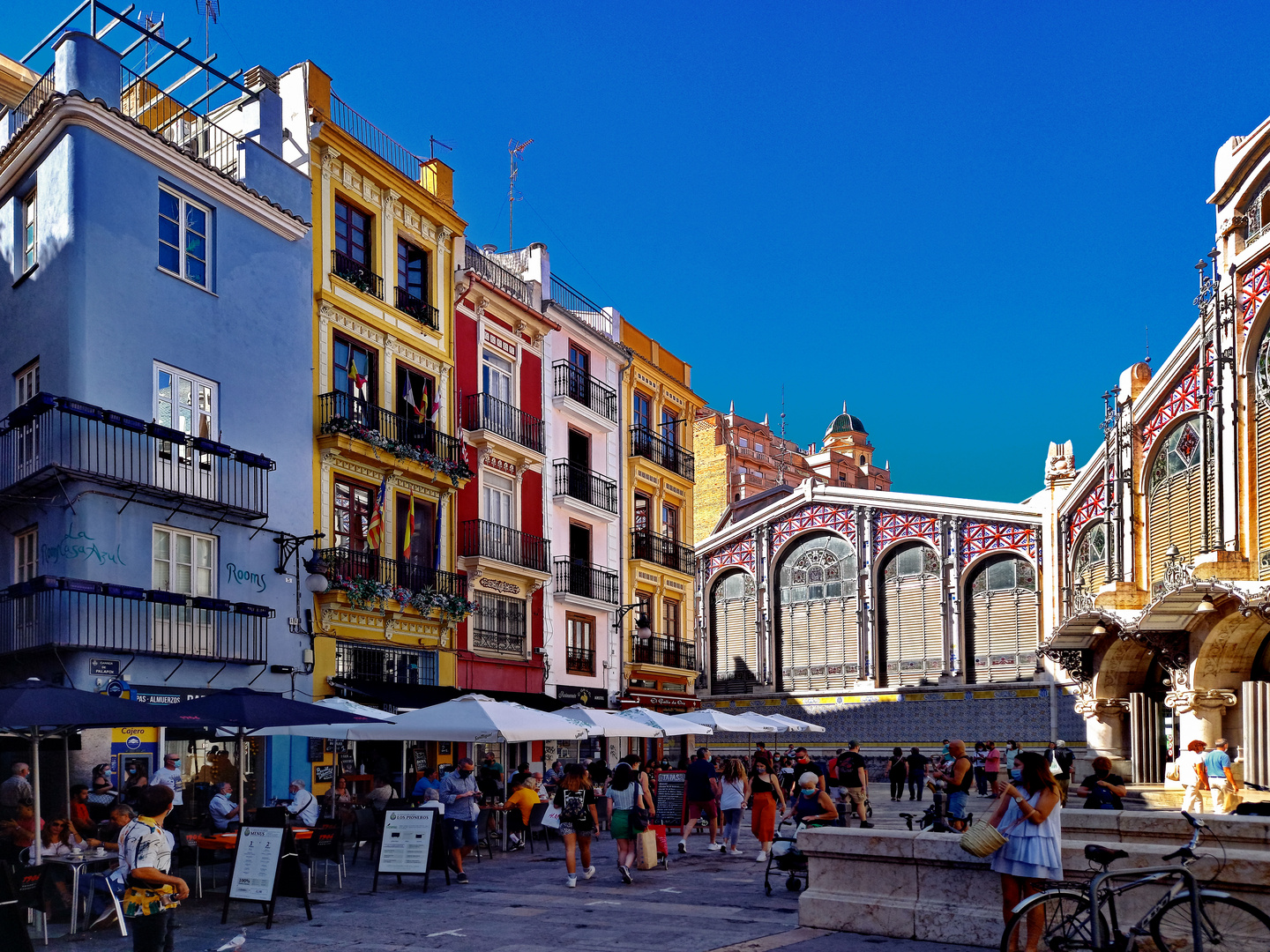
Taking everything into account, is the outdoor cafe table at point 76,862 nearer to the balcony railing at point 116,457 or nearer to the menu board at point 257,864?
the menu board at point 257,864

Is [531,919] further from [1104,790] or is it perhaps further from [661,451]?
[661,451]

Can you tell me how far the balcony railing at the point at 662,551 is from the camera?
36.1 m

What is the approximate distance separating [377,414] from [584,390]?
30.6ft

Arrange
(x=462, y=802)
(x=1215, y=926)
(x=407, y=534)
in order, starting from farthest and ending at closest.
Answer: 1. (x=407, y=534)
2. (x=462, y=802)
3. (x=1215, y=926)

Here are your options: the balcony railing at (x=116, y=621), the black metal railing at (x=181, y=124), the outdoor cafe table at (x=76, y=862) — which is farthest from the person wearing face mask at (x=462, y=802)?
the black metal railing at (x=181, y=124)

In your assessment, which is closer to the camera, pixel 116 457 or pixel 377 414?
pixel 116 457

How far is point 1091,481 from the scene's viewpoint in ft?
124

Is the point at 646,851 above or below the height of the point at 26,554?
below

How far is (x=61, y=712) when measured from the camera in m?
12.6

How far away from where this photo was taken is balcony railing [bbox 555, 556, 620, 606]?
31.8 m

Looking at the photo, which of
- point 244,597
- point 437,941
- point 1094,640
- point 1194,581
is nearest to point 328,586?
point 244,597

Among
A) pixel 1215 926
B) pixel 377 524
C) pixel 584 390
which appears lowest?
pixel 1215 926

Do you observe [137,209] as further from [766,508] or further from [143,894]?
[766,508]

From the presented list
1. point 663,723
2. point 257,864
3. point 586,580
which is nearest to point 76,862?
point 257,864
